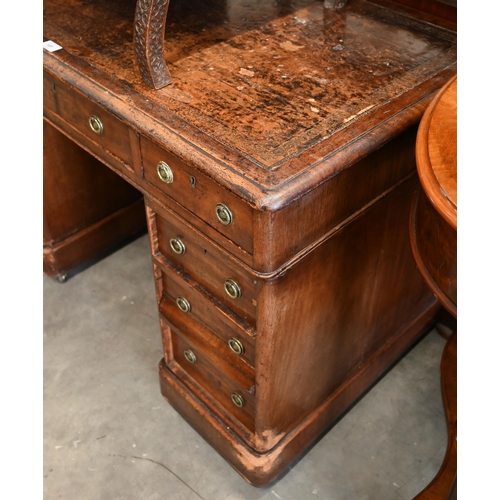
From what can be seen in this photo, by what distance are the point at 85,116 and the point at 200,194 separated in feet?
1.47

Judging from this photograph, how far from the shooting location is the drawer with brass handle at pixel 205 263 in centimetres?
117

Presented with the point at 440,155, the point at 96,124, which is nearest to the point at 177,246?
the point at 96,124

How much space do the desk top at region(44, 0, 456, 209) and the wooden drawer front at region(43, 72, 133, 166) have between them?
7 cm

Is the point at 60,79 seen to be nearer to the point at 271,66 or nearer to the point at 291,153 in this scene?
the point at 271,66

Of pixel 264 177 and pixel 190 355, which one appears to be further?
pixel 190 355

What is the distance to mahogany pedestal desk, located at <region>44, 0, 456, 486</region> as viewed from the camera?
106cm

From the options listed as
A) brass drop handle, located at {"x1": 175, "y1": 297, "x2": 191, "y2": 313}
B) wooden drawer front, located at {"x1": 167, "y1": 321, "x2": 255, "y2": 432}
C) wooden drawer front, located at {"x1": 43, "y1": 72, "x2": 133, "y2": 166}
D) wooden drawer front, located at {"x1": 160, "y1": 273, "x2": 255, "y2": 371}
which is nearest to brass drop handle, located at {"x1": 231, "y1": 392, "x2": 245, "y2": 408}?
wooden drawer front, located at {"x1": 167, "y1": 321, "x2": 255, "y2": 432}

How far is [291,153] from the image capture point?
Answer: 3.38 ft

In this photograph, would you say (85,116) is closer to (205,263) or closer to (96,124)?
(96,124)

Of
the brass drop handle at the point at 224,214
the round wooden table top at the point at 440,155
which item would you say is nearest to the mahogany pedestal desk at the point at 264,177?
the brass drop handle at the point at 224,214

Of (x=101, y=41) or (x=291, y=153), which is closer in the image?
(x=291, y=153)

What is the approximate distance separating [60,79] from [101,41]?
0.14 metres

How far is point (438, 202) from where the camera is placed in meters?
0.83

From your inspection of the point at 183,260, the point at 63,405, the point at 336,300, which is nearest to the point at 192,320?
the point at 183,260
